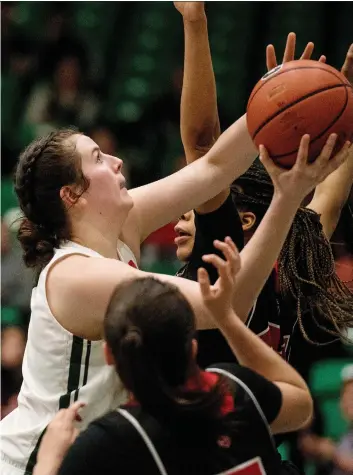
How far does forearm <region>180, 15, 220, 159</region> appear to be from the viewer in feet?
10.1

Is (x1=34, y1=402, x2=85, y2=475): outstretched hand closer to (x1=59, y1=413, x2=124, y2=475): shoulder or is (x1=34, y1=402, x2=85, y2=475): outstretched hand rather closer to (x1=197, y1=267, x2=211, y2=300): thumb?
(x1=59, y1=413, x2=124, y2=475): shoulder

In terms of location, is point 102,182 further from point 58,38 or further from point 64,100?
point 58,38

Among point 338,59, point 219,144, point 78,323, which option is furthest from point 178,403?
point 338,59

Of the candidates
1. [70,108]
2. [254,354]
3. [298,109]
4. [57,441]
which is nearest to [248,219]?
[298,109]

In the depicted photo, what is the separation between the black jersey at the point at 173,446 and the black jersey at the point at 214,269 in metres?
0.89

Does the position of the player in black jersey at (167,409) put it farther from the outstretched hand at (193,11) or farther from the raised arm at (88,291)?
the outstretched hand at (193,11)

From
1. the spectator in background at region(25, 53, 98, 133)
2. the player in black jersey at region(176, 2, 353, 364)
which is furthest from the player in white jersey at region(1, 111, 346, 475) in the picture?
the spectator in background at region(25, 53, 98, 133)

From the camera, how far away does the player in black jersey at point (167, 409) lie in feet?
5.95

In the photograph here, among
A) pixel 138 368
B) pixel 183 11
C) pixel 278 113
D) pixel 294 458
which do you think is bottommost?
pixel 294 458

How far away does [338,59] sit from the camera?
715 centimetres

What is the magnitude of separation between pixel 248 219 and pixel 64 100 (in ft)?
12.5

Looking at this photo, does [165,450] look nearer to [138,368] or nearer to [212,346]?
[138,368]

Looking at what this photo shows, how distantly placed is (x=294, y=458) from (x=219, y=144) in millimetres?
1686

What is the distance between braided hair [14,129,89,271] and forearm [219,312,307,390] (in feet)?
2.48
